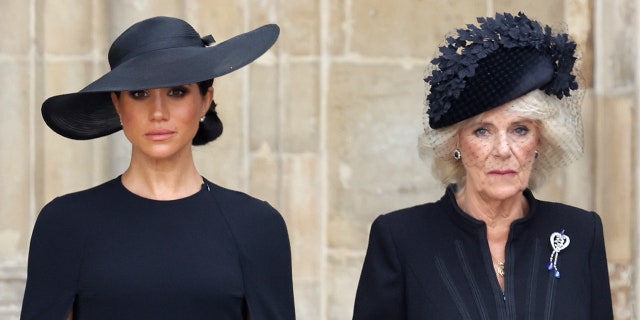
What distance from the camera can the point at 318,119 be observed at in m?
5.96

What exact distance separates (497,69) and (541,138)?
0.85 ft

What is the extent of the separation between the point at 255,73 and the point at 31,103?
93 centimetres

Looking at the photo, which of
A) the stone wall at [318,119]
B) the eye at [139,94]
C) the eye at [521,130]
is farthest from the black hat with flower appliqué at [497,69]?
the stone wall at [318,119]

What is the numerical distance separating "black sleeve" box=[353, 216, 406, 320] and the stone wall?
177 cm

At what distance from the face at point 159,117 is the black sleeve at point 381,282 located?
69 cm

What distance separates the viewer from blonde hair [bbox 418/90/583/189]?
157 inches

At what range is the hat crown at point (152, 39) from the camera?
12.6 feet

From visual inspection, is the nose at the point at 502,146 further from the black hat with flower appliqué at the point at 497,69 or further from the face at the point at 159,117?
the face at the point at 159,117

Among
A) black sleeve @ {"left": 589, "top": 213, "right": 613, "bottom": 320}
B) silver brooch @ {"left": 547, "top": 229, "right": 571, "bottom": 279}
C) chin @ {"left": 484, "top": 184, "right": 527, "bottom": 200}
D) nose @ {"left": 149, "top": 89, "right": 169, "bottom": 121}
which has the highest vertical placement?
nose @ {"left": 149, "top": 89, "right": 169, "bottom": 121}

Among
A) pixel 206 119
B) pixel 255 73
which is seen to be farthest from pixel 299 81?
pixel 206 119

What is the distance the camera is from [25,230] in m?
5.86

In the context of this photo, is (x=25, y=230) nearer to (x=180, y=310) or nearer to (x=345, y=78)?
(x=345, y=78)

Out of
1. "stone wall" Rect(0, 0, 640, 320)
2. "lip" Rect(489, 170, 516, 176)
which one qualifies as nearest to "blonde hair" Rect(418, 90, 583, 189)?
"lip" Rect(489, 170, 516, 176)

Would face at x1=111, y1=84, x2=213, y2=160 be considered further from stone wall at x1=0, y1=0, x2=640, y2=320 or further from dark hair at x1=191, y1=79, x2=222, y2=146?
stone wall at x1=0, y1=0, x2=640, y2=320
